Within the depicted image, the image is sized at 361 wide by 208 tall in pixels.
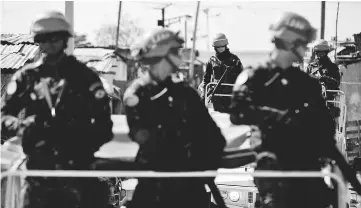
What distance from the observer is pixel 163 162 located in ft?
12.7

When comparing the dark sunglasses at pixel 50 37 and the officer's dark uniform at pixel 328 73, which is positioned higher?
the dark sunglasses at pixel 50 37

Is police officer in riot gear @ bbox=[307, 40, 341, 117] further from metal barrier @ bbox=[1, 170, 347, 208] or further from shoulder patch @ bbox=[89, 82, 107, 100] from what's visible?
shoulder patch @ bbox=[89, 82, 107, 100]

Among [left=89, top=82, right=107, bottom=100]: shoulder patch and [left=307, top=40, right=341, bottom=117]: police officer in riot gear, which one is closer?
[left=89, top=82, right=107, bottom=100]: shoulder patch

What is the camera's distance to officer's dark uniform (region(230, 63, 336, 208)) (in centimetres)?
396

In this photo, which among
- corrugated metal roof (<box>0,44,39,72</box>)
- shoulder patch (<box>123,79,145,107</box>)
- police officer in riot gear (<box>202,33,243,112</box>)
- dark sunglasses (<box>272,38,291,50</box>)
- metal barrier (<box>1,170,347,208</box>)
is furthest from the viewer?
corrugated metal roof (<box>0,44,39,72</box>)

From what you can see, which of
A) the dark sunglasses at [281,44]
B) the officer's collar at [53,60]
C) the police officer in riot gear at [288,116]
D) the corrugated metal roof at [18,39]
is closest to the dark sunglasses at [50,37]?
the officer's collar at [53,60]

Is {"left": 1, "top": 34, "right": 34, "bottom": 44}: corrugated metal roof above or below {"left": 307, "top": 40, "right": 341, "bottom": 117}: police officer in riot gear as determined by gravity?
above

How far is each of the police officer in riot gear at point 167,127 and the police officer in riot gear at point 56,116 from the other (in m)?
0.32

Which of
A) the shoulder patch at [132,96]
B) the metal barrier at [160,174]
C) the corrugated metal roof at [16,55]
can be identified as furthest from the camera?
the corrugated metal roof at [16,55]

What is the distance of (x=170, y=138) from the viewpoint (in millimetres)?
3846

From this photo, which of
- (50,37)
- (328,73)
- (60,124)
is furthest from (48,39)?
(328,73)

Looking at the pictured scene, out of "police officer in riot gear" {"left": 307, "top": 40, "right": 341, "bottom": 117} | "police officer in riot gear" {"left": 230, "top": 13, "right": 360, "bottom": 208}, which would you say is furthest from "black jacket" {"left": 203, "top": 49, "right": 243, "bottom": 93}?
"police officer in riot gear" {"left": 230, "top": 13, "right": 360, "bottom": 208}

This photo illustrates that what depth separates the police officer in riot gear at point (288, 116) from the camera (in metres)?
3.96

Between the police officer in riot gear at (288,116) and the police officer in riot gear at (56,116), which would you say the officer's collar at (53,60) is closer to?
the police officer in riot gear at (56,116)
